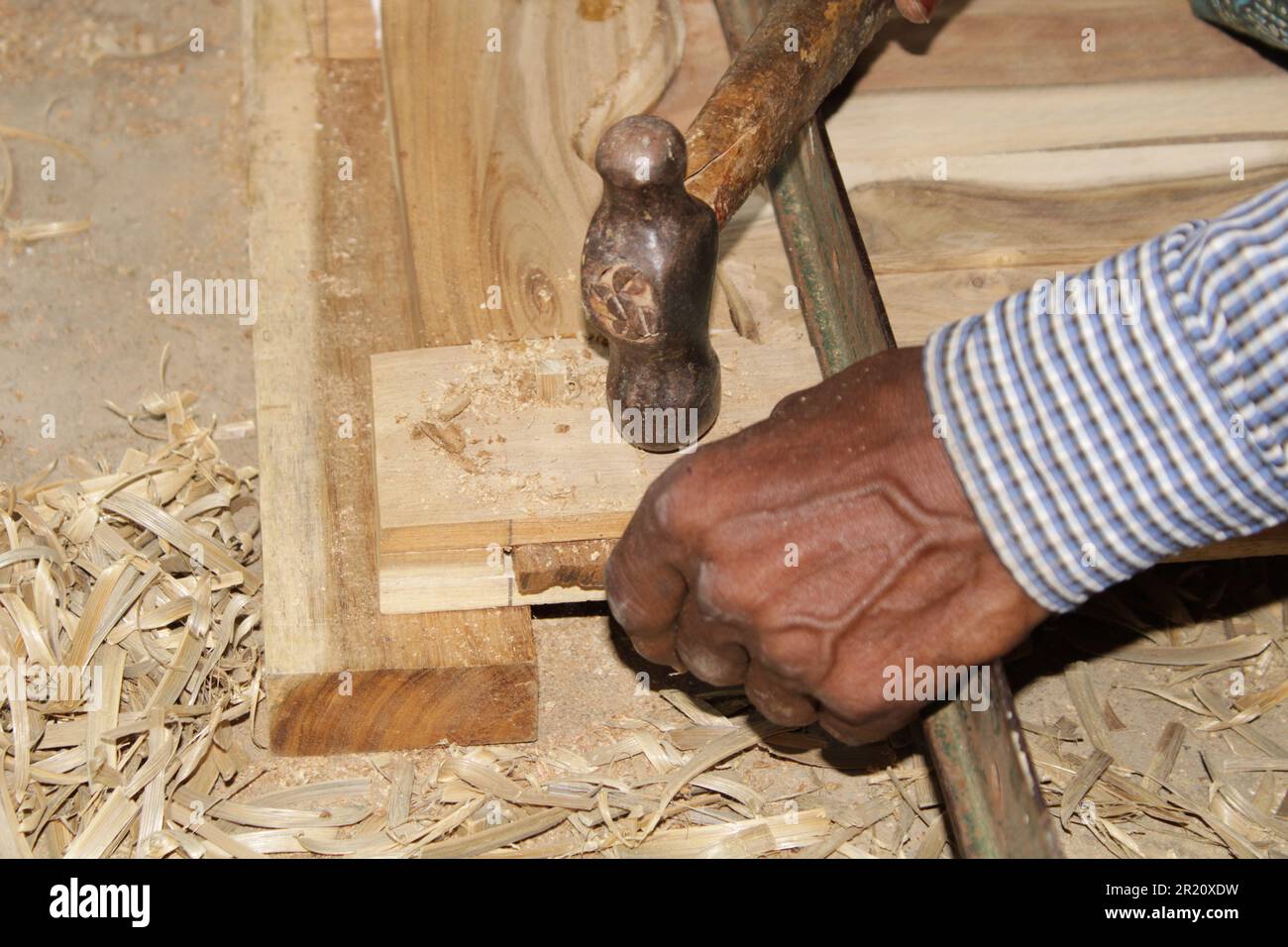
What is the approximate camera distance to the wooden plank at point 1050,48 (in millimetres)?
2748

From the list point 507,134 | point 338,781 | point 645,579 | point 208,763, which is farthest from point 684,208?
point 208,763

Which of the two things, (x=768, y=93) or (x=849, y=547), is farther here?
(x=768, y=93)

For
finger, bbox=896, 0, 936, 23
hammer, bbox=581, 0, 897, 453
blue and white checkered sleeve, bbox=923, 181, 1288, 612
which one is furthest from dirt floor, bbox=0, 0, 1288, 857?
finger, bbox=896, 0, 936, 23

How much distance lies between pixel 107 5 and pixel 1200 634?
10.4ft

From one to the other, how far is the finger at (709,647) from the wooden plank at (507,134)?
26.9 inches

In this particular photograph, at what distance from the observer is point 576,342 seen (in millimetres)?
2201

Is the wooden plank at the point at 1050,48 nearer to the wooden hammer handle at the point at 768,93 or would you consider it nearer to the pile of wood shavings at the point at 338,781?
the wooden hammer handle at the point at 768,93

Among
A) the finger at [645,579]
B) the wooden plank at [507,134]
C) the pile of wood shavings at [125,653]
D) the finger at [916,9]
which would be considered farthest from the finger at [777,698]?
the finger at [916,9]

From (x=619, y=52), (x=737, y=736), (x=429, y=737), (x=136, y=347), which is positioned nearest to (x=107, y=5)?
(x=136, y=347)

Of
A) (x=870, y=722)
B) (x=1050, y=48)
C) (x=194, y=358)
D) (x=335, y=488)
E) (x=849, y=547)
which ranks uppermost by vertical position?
(x=1050, y=48)

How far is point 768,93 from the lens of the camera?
203cm

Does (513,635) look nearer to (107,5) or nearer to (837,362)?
(837,362)

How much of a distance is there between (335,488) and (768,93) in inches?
37.7

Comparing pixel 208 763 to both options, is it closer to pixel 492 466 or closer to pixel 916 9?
pixel 492 466
